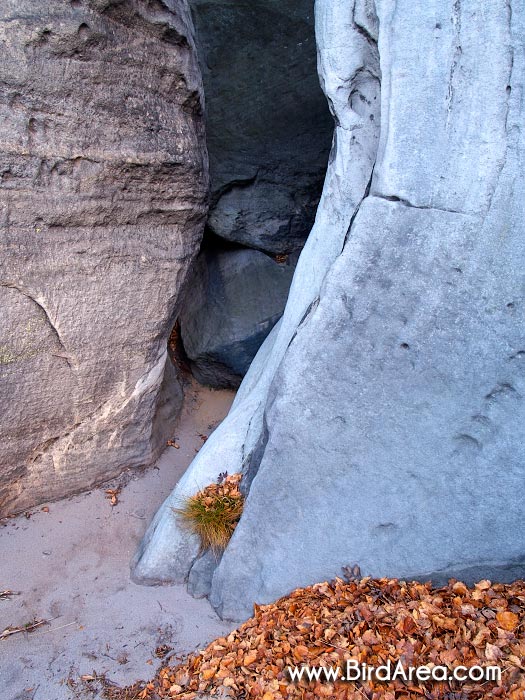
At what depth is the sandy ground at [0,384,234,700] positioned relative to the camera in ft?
8.09

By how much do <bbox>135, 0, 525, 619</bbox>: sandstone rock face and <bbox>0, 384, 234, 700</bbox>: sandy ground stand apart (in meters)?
0.27

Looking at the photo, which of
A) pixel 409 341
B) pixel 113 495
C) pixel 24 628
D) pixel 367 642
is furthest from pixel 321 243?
pixel 24 628

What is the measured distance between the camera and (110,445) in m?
3.47

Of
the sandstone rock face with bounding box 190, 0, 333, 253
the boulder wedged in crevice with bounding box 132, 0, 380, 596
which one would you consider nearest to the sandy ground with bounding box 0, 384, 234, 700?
the boulder wedged in crevice with bounding box 132, 0, 380, 596

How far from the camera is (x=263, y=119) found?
396 centimetres

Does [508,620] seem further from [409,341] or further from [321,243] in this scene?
[321,243]

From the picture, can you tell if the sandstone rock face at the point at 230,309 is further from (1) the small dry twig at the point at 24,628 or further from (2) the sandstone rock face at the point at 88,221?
(1) the small dry twig at the point at 24,628

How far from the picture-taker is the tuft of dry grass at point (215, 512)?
2.78m

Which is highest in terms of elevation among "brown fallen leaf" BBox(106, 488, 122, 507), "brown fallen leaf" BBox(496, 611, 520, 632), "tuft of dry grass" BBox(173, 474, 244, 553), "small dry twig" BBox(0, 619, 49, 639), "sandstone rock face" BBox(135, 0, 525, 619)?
"sandstone rock face" BBox(135, 0, 525, 619)

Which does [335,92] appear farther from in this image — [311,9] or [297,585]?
[297,585]

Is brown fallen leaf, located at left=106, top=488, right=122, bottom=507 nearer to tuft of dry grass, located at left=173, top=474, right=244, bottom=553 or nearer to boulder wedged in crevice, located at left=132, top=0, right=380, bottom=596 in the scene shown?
boulder wedged in crevice, located at left=132, top=0, right=380, bottom=596

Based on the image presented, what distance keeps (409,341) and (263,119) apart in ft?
7.32

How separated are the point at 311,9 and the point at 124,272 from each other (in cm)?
199

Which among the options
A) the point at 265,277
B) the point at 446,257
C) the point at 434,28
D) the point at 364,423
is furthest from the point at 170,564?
the point at 434,28
